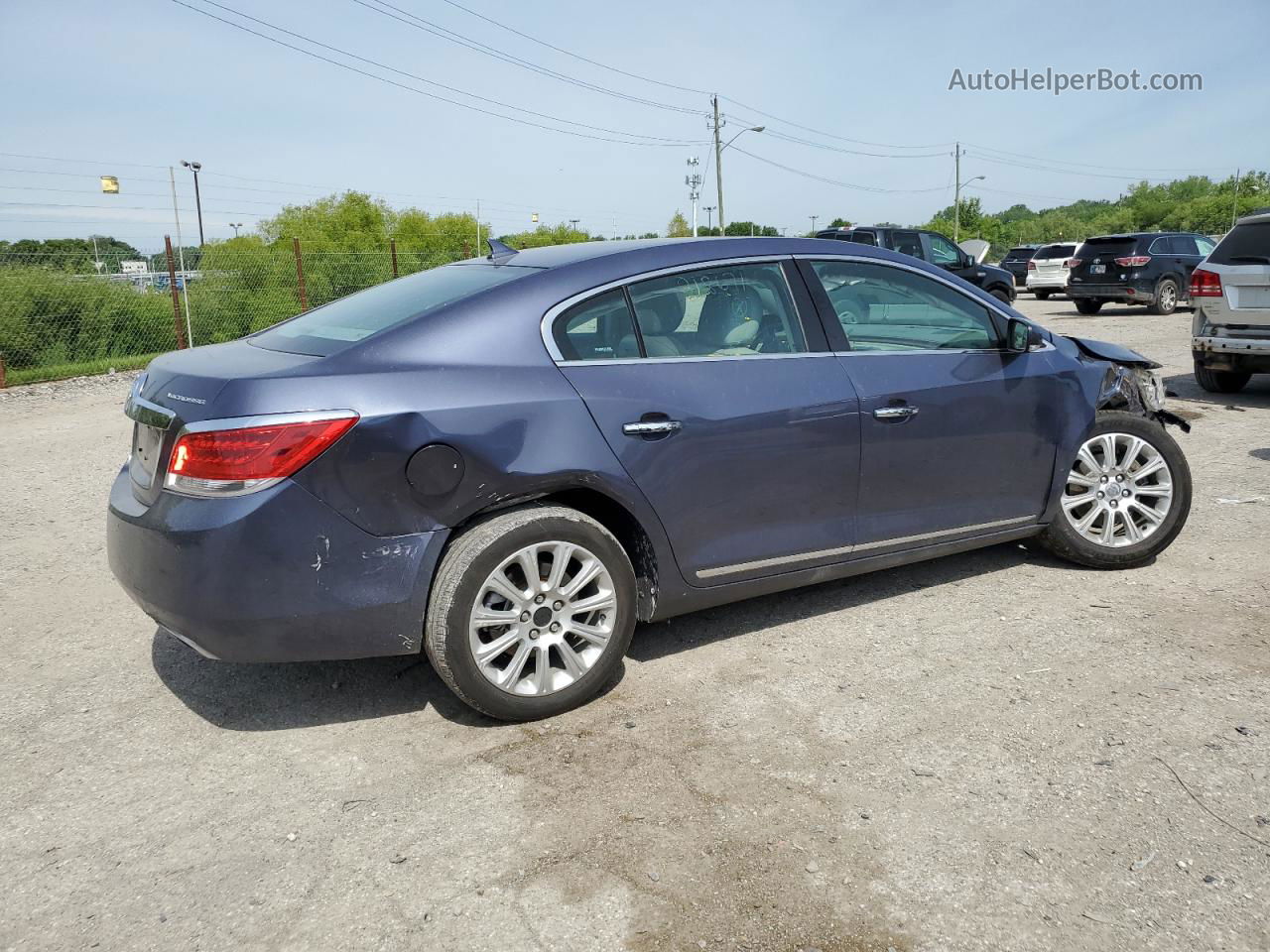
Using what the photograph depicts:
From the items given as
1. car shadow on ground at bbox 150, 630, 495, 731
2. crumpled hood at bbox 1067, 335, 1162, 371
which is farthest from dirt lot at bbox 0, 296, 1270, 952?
crumpled hood at bbox 1067, 335, 1162, 371

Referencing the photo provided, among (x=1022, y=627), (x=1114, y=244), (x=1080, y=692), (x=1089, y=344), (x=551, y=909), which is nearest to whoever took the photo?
(x=551, y=909)

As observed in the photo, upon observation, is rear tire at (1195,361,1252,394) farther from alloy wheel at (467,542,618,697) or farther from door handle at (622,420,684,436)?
alloy wheel at (467,542,618,697)

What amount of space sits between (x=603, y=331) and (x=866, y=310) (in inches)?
48.9

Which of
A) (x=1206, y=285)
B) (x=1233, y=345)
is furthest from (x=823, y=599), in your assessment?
(x=1206, y=285)

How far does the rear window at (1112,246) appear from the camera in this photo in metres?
20.6

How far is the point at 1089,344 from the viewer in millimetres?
4992

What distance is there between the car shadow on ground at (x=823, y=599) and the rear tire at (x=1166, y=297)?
702 inches

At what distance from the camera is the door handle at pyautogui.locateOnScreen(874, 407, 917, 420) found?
4.05 meters

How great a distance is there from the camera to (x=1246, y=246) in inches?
366

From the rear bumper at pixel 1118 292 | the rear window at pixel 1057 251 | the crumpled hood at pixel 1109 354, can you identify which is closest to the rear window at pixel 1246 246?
the crumpled hood at pixel 1109 354

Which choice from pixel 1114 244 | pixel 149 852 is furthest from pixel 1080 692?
pixel 1114 244

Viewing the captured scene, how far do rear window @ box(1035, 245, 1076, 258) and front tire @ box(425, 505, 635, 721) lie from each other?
90.0ft

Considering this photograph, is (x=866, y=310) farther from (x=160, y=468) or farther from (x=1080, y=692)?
(x=160, y=468)

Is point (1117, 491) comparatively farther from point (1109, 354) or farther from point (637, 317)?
point (637, 317)
